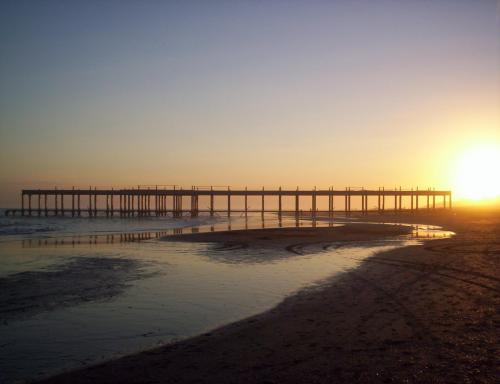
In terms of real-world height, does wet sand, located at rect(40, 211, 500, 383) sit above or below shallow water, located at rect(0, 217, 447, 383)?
above

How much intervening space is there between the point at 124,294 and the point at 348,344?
5.73 meters

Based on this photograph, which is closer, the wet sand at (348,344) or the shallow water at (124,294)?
the wet sand at (348,344)

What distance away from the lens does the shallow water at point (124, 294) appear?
6.34 m

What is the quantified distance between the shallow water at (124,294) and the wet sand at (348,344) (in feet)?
1.95

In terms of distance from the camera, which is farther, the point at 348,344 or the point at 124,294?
the point at 124,294

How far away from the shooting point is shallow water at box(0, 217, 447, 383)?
634 centimetres

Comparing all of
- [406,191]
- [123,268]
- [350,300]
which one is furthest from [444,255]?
[406,191]

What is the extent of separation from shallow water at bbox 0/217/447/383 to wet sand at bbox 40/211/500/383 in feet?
1.95

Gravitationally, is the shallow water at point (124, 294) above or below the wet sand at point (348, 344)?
below

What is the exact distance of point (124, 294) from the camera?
10.0m

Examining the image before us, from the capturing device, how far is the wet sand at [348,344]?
5.06m

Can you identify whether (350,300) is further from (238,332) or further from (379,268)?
(379,268)

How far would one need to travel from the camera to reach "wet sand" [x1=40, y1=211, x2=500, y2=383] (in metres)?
5.06

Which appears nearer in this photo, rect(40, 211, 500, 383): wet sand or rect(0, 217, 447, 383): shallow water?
rect(40, 211, 500, 383): wet sand
